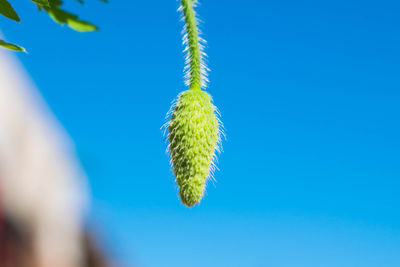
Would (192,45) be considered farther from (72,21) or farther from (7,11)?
(7,11)

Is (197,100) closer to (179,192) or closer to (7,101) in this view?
(179,192)

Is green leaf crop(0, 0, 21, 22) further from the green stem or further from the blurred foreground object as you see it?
the blurred foreground object

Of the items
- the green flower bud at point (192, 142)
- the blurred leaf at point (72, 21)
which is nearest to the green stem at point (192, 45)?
the green flower bud at point (192, 142)

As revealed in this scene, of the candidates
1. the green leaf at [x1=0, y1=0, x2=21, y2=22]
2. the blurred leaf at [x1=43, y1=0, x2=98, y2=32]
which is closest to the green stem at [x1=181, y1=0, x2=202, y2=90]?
the blurred leaf at [x1=43, y1=0, x2=98, y2=32]

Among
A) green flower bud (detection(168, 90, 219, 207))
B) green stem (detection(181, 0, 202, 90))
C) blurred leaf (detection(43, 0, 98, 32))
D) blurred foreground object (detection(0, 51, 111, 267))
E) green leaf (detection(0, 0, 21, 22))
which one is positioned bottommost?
green flower bud (detection(168, 90, 219, 207))

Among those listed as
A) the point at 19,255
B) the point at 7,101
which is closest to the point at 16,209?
the point at 19,255

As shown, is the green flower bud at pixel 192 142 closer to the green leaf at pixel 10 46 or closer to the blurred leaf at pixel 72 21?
the blurred leaf at pixel 72 21
